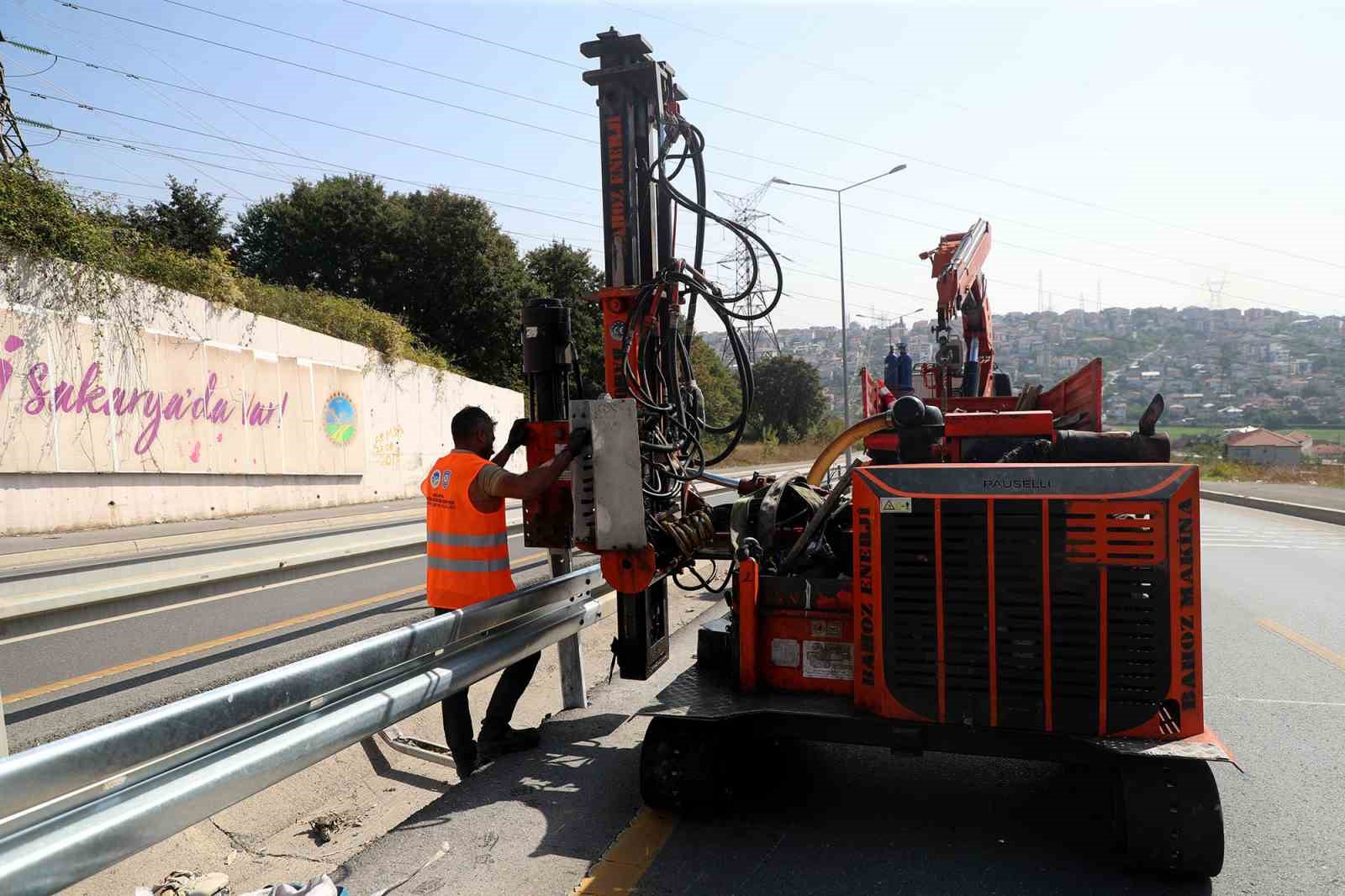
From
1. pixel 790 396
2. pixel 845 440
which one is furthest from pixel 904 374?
pixel 790 396

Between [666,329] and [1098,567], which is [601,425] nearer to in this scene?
[666,329]

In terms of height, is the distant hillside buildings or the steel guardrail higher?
the distant hillside buildings

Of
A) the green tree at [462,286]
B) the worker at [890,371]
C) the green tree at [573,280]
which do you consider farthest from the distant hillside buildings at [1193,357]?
the worker at [890,371]

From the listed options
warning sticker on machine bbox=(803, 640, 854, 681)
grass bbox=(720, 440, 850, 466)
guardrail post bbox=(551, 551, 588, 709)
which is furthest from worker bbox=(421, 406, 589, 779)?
grass bbox=(720, 440, 850, 466)

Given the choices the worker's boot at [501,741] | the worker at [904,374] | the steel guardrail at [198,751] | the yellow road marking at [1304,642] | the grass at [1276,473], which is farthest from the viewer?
the grass at [1276,473]

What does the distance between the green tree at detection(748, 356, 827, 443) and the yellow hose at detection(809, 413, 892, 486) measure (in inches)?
2184

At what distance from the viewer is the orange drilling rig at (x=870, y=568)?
3.39 m

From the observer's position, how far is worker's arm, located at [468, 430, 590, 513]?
14.4 feet

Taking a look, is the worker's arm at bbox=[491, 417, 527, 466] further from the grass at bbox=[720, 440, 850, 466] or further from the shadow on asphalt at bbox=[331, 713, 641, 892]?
the grass at bbox=[720, 440, 850, 466]

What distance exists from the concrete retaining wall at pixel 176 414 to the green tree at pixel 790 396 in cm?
3827

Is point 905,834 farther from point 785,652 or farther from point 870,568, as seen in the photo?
point 870,568

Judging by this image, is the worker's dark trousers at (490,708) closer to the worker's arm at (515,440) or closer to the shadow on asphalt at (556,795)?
the shadow on asphalt at (556,795)

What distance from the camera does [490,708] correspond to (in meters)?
4.88

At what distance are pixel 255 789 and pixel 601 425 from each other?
7.15 feet
